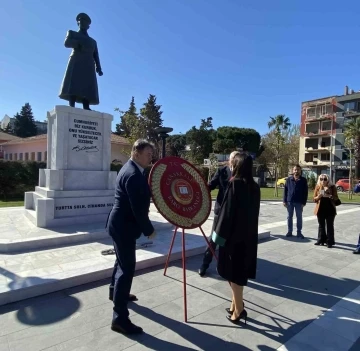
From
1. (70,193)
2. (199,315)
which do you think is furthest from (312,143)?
(199,315)

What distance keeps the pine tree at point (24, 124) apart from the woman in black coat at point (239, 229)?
2549 inches

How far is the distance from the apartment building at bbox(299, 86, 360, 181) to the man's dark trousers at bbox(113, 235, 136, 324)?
166 feet

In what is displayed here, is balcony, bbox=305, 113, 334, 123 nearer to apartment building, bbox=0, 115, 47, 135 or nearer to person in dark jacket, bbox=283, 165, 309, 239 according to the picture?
person in dark jacket, bbox=283, 165, 309, 239

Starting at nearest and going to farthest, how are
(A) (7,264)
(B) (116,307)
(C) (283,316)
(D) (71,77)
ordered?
(B) (116,307)
(C) (283,316)
(A) (7,264)
(D) (71,77)

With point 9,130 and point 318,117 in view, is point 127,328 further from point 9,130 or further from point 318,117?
point 9,130

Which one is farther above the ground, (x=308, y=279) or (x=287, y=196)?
(x=287, y=196)

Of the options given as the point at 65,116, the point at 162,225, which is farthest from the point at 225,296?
the point at 65,116

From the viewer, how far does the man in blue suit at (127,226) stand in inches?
105

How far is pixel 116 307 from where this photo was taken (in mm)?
2748

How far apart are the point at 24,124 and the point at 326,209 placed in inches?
2534

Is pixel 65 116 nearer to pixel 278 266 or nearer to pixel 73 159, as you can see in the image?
pixel 73 159

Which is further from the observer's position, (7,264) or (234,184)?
(7,264)

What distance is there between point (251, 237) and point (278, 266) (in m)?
2.45

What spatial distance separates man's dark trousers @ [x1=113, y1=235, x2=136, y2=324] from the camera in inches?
108
